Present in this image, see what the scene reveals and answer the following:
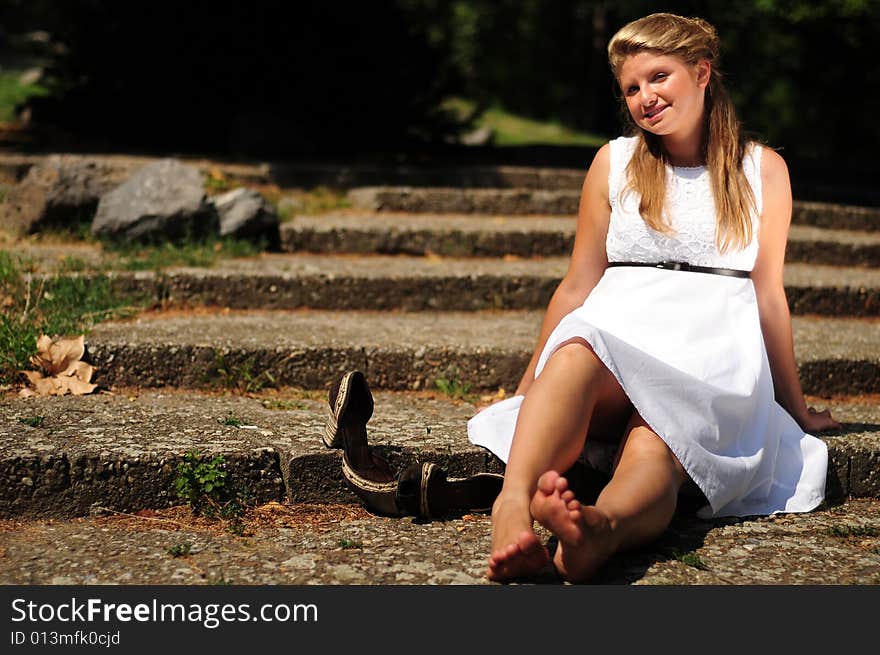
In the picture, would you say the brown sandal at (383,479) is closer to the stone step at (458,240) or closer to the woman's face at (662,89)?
the woman's face at (662,89)

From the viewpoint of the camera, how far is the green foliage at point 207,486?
9.55 ft

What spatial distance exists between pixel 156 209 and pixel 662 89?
10.3 ft

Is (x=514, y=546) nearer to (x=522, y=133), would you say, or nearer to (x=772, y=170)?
(x=772, y=170)

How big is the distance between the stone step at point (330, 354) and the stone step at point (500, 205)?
2.25 meters

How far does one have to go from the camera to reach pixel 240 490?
2.97 m

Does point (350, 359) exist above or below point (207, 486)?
above

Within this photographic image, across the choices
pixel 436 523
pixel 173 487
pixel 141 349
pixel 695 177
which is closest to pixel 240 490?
pixel 173 487

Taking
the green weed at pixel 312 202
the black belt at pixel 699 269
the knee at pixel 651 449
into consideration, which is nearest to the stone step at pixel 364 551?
the knee at pixel 651 449

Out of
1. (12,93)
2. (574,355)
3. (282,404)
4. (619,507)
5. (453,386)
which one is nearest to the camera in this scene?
(619,507)

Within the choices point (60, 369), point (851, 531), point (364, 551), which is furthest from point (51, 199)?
point (851, 531)

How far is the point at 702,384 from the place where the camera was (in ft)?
9.09
